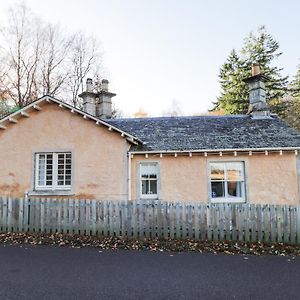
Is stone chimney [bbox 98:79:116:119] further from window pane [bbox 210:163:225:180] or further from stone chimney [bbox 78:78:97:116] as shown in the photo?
window pane [bbox 210:163:225:180]

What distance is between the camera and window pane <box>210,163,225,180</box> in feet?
43.3

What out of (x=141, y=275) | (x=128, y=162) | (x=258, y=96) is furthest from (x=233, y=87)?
(x=141, y=275)

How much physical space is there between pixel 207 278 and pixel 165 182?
7.00 m

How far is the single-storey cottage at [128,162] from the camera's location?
1285 cm

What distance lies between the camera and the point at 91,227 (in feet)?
35.6

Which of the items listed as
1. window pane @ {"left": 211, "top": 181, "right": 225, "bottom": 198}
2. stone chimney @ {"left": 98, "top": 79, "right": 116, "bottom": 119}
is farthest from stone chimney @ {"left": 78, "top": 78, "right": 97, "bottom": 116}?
window pane @ {"left": 211, "top": 181, "right": 225, "bottom": 198}

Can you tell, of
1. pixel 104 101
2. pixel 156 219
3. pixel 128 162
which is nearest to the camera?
pixel 156 219

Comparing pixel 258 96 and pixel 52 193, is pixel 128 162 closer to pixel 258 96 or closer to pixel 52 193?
pixel 52 193

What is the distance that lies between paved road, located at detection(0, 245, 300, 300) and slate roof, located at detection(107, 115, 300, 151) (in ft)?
19.1

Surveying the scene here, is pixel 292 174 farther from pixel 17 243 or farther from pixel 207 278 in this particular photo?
pixel 17 243

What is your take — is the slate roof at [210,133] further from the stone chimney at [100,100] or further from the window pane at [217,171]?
the stone chimney at [100,100]

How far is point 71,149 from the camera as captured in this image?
13.2 metres

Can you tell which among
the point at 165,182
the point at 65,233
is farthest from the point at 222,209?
the point at 65,233

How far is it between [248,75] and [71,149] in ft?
106
